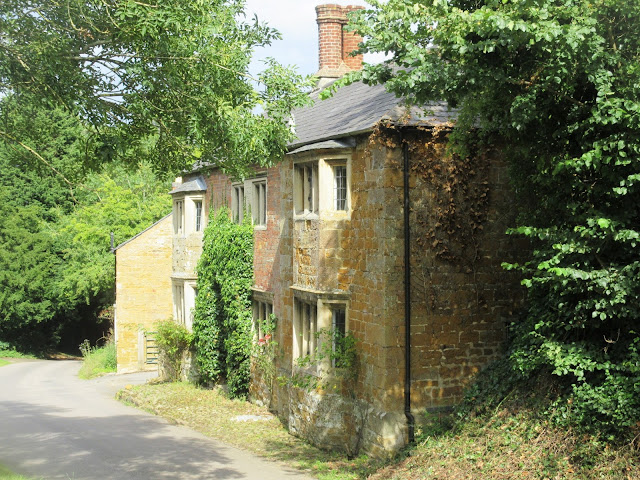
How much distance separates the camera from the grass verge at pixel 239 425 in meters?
13.5

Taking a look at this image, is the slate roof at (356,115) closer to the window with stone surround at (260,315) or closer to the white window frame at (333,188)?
the white window frame at (333,188)

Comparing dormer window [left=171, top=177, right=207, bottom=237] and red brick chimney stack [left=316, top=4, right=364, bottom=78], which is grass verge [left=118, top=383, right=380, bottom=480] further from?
red brick chimney stack [left=316, top=4, right=364, bottom=78]

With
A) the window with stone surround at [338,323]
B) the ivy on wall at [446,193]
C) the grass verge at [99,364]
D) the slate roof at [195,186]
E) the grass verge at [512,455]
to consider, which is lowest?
the grass verge at [99,364]

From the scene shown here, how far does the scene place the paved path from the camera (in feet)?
44.7

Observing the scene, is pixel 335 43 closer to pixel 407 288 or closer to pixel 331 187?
pixel 331 187

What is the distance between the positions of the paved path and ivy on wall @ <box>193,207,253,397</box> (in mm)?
2369

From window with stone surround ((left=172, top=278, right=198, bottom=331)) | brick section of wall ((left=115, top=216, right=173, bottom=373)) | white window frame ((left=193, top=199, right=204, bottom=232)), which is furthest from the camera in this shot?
brick section of wall ((left=115, top=216, right=173, bottom=373))

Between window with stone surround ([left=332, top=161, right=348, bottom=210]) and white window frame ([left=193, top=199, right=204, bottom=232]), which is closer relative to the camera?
window with stone surround ([left=332, top=161, right=348, bottom=210])

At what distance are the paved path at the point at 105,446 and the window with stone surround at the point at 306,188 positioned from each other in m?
5.28

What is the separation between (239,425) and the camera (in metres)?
17.4

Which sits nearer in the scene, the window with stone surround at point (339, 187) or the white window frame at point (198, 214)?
the window with stone surround at point (339, 187)

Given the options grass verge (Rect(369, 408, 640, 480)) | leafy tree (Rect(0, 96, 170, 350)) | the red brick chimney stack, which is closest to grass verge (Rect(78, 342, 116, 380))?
leafy tree (Rect(0, 96, 170, 350))

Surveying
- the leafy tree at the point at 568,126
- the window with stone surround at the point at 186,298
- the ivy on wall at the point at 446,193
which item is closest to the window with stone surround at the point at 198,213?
the window with stone surround at the point at 186,298

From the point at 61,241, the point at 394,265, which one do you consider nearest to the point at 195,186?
the point at 394,265
